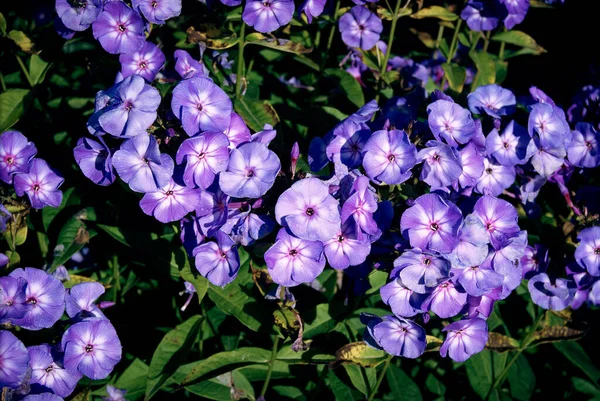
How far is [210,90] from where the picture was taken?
6.92ft

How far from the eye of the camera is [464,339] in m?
2.32

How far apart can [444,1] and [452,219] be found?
2.09 m

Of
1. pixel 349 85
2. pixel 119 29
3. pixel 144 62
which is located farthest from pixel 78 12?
pixel 349 85

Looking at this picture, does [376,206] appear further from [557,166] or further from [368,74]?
[368,74]

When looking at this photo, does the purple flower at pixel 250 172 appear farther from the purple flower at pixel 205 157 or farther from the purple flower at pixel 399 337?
the purple flower at pixel 399 337

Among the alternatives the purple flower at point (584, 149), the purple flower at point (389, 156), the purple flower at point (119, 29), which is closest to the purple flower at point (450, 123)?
the purple flower at point (389, 156)

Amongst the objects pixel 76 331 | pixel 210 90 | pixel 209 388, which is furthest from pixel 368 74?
pixel 76 331

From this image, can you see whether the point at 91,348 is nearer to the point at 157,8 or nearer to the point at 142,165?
the point at 142,165

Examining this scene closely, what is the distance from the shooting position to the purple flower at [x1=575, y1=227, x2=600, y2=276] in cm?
238

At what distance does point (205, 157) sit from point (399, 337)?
92 cm

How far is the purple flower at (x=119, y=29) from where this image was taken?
2.38 m

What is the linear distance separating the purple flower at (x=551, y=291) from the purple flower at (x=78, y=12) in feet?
6.61

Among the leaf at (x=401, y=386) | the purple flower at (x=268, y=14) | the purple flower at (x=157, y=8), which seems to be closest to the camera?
the purple flower at (x=157, y=8)

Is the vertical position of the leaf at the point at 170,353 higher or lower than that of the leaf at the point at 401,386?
higher
